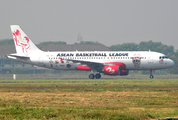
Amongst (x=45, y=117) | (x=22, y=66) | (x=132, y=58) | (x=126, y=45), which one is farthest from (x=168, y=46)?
(x=45, y=117)

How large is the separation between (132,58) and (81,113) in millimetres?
40812

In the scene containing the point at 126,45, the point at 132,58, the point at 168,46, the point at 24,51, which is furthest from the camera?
the point at 126,45

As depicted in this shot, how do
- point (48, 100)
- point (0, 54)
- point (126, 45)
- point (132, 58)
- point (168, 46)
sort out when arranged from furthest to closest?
1. point (126, 45)
2. point (168, 46)
3. point (0, 54)
4. point (132, 58)
5. point (48, 100)

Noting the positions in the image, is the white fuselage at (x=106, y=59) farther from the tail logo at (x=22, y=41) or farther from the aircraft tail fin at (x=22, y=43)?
the tail logo at (x=22, y=41)

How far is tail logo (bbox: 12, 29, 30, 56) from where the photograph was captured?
61.3m

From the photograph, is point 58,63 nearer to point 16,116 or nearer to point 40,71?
point 40,71

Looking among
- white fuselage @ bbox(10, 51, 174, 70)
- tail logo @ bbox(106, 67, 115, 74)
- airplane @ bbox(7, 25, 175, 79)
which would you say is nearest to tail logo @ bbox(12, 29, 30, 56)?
airplane @ bbox(7, 25, 175, 79)

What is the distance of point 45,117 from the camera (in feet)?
53.5

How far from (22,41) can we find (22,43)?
0.45 metres

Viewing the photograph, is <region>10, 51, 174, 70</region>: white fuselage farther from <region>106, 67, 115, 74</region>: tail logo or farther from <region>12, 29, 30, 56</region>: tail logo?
<region>106, 67, 115, 74</region>: tail logo

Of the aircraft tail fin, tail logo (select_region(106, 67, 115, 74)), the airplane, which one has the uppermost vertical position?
the aircraft tail fin

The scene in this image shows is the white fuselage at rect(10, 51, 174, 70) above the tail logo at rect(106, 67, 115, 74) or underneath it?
above

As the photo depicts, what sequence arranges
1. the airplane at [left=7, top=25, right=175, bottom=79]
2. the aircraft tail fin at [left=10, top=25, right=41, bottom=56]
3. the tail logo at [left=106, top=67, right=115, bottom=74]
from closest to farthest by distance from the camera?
the tail logo at [left=106, top=67, right=115, bottom=74]
the airplane at [left=7, top=25, right=175, bottom=79]
the aircraft tail fin at [left=10, top=25, right=41, bottom=56]

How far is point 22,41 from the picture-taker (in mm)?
61875
